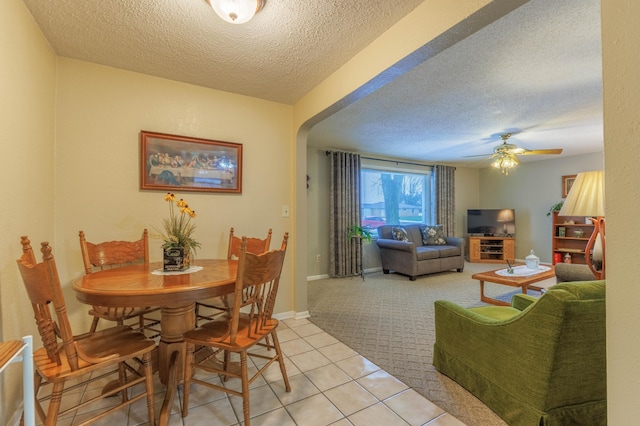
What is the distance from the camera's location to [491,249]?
6.22m

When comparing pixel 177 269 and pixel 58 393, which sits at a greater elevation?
pixel 177 269

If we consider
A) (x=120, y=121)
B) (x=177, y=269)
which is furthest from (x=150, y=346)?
(x=120, y=121)

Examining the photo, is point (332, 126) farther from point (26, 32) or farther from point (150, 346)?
point (150, 346)

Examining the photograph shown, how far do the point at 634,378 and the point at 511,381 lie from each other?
31.4 inches

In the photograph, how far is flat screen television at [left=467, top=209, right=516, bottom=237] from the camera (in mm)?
6133

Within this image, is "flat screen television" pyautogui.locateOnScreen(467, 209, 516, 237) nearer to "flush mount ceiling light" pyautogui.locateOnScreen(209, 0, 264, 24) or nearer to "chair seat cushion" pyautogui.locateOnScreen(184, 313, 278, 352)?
"chair seat cushion" pyautogui.locateOnScreen(184, 313, 278, 352)

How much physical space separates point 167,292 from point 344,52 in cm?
191

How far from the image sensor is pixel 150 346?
53.9 inches

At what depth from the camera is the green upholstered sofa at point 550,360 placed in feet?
3.84

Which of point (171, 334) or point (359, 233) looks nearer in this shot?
point (171, 334)

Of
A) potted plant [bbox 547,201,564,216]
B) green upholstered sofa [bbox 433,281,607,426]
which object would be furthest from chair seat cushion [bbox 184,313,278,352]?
potted plant [bbox 547,201,564,216]

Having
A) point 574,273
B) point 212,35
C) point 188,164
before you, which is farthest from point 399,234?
point 212,35

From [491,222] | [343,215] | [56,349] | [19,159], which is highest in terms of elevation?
[19,159]

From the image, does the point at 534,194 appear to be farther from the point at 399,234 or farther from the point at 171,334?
the point at 171,334
